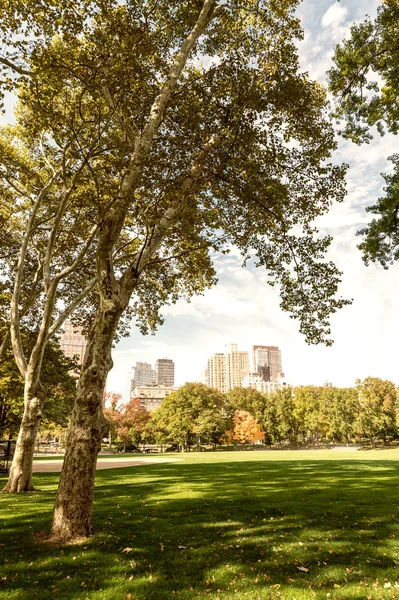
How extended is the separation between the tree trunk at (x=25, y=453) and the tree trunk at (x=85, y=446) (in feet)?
22.3

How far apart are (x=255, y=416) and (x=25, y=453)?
254ft

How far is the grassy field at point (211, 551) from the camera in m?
A: 4.99

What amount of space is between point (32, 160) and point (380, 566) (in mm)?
18040

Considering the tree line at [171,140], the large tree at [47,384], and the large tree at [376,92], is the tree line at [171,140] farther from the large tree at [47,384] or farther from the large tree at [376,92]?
the large tree at [47,384]

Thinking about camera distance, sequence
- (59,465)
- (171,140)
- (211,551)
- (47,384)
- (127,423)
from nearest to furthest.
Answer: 1. (211,551)
2. (171,140)
3. (47,384)
4. (59,465)
5. (127,423)

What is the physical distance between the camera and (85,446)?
23.5 ft

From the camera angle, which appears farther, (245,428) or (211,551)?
(245,428)

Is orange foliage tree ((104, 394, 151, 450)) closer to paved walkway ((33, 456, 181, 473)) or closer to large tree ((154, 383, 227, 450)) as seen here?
large tree ((154, 383, 227, 450))

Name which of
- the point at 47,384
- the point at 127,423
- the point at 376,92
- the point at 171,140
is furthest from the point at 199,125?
the point at 127,423

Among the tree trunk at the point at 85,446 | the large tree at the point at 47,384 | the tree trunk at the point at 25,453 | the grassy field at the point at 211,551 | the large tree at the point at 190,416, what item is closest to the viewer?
the grassy field at the point at 211,551

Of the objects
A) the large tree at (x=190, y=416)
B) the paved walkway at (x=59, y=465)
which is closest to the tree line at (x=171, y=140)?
the paved walkway at (x=59, y=465)

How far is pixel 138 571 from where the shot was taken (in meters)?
5.56

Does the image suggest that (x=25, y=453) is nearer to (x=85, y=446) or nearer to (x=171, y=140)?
(x=85, y=446)

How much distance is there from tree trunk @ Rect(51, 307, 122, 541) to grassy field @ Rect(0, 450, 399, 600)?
458 mm
